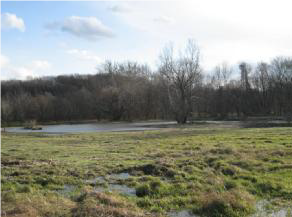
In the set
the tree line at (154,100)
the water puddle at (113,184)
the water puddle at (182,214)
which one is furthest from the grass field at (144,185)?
the tree line at (154,100)

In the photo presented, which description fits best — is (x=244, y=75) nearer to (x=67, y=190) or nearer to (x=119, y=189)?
(x=119, y=189)

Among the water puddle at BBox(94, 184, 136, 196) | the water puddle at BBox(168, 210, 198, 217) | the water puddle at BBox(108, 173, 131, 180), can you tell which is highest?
the water puddle at BBox(108, 173, 131, 180)

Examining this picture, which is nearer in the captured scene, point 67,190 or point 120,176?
point 67,190

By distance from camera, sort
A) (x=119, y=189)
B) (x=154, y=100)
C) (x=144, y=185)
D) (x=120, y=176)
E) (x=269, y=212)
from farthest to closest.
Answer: (x=154, y=100), (x=120, y=176), (x=119, y=189), (x=144, y=185), (x=269, y=212)

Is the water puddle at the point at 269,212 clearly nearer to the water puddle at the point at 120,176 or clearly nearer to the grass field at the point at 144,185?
the grass field at the point at 144,185

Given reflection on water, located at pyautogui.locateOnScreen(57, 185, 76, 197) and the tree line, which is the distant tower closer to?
the tree line

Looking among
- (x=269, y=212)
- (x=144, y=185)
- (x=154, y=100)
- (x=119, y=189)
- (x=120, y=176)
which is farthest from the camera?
Result: (x=154, y=100)

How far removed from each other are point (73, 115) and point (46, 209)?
8227cm

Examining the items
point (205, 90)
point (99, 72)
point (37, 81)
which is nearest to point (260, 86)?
point (205, 90)

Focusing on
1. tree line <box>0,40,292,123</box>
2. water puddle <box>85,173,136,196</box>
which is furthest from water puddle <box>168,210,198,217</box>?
tree line <box>0,40,292,123</box>

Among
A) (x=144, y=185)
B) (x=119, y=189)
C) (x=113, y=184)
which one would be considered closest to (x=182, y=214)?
(x=144, y=185)

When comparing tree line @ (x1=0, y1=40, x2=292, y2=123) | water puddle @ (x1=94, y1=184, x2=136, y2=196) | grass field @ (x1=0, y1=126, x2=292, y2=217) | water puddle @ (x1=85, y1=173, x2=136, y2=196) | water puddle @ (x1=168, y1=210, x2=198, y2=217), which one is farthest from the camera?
tree line @ (x1=0, y1=40, x2=292, y2=123)

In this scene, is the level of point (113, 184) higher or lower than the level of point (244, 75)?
lower

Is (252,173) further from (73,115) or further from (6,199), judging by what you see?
(73,115)
